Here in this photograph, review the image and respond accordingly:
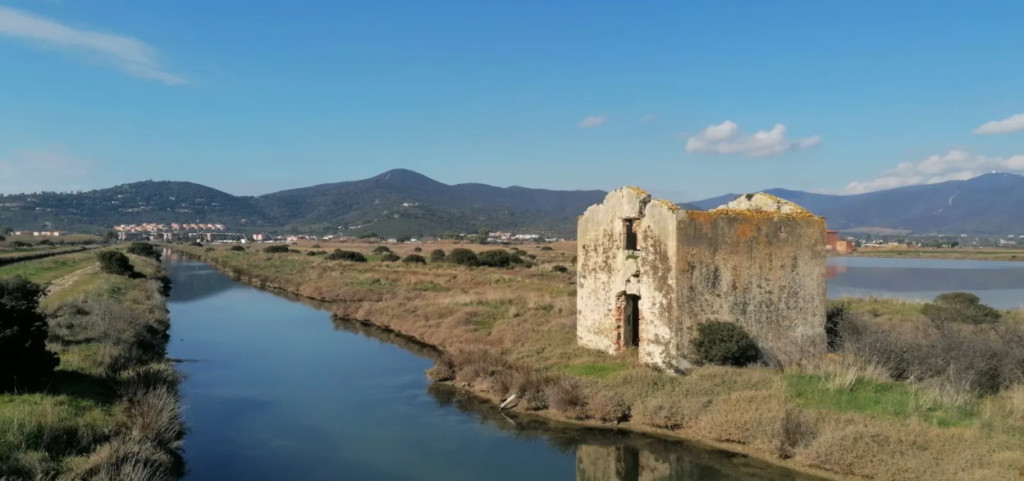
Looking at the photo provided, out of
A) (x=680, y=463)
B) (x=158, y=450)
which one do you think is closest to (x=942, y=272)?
(x=680, y=463)

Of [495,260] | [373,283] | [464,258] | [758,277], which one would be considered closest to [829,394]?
[758,277]

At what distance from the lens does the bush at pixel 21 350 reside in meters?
11.5

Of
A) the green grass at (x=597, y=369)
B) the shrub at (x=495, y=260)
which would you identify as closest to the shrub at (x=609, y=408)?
the green grass at (x=597, y=369)

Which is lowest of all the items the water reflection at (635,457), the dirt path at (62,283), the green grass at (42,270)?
the water reflection at (635,457)

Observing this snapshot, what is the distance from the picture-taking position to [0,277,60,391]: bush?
11.5 metres

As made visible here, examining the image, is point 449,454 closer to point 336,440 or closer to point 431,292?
point 336,440

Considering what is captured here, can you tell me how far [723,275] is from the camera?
51.3 ft

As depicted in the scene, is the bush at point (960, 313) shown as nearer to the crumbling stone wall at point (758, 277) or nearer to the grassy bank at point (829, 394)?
the grassy bank at point (829, 394)

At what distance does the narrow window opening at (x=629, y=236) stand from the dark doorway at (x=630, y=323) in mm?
1331

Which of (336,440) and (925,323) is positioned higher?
(925,323)

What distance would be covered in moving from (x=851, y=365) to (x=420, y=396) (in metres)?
10.6

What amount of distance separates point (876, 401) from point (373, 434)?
10.5 meters

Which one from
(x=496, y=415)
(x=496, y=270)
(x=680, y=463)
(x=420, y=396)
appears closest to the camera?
(x=680, y=463)

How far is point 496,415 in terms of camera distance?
1616cm
